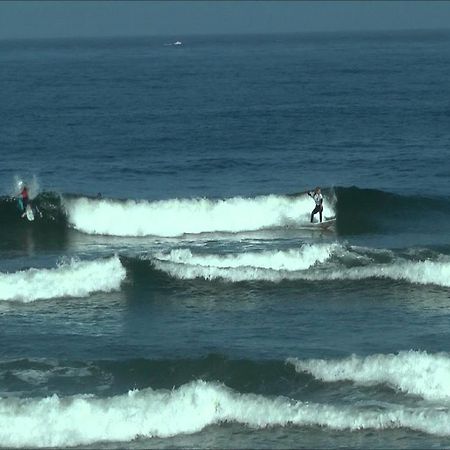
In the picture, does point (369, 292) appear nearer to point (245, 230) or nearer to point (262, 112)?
point (245, 230)

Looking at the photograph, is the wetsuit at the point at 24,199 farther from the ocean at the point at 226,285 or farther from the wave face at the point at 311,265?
the wave face at the point at 311,265

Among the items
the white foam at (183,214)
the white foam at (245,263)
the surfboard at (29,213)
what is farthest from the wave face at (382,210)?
the surfboard at (29,213)

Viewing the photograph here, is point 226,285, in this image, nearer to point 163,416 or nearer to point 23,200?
point 163,416

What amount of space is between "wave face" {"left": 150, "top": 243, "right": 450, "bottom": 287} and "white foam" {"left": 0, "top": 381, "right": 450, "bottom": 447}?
985 centimetres

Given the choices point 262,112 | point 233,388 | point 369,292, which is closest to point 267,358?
point 233,388

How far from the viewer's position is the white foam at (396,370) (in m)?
23.3

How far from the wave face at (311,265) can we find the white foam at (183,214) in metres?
5.89

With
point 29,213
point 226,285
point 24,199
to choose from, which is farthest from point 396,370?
point 24,199

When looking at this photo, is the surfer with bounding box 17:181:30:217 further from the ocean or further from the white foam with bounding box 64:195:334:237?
the white foam with bounding box 64:195:334:237

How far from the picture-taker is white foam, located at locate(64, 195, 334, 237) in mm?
40094

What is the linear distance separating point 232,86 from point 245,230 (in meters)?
51.4

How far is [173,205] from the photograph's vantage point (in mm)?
40938

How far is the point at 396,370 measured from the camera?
23.8 m

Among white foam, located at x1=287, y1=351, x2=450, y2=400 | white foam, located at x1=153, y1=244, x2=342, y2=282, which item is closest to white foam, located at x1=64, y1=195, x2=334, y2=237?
white foam, located at x1=153, y1=244, x2=342, y2=282
